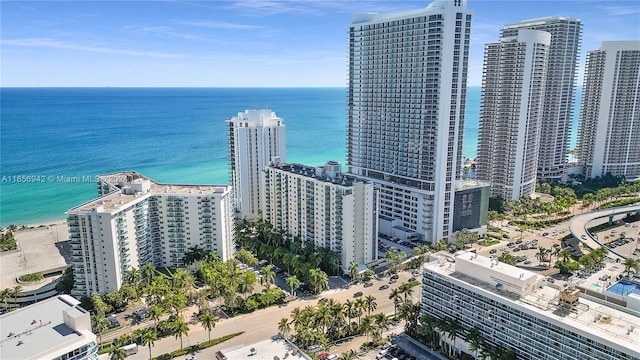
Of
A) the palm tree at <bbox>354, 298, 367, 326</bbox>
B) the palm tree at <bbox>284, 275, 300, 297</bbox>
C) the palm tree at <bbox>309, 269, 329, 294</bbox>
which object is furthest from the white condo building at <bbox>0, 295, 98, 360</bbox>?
the palm tree at <bbox>309, 269, 329, 294</bbox>

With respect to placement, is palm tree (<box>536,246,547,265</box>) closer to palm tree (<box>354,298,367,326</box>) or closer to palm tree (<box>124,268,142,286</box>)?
palm tree (<box>354,298,367,326</box>)

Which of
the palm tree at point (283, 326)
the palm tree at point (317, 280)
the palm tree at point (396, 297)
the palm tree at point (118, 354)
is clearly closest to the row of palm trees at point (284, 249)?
the palm tree at point (317, 280)

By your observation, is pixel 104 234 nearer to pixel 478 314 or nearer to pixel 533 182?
pixel 478 314

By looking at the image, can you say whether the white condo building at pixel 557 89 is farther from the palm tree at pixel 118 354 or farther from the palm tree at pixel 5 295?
the palm tree at pixel 5 295

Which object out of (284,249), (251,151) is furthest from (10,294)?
(251,151)

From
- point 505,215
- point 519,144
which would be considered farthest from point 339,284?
point 519,144
